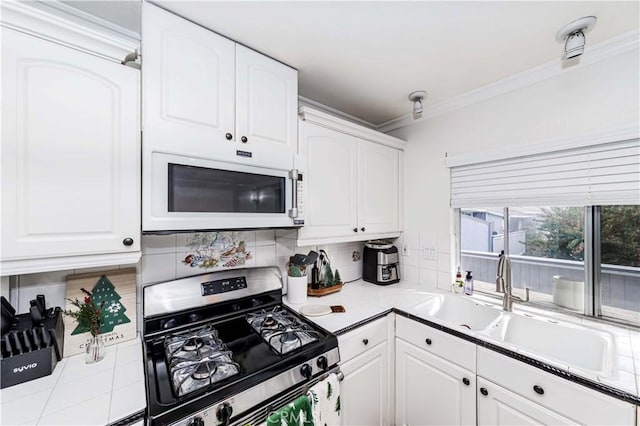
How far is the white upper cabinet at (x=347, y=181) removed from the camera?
1626 mm

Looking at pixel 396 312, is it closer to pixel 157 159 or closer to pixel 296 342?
pixel 296 342

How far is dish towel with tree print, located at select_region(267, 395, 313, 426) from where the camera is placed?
0.97m

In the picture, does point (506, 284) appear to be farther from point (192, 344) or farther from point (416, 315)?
point (192, 344)

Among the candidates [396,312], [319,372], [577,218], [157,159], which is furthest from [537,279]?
[157,159]

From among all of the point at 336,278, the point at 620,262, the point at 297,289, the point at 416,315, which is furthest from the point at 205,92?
the point at 620,262

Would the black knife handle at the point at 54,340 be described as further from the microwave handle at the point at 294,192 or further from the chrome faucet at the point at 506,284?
the chrome faucet at the point at 506,284

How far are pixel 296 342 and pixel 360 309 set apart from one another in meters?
0.57

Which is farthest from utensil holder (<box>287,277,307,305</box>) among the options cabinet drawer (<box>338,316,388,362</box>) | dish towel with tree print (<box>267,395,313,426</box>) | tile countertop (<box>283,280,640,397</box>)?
dish towel with tree print (<box>267,395,313,426</box>)

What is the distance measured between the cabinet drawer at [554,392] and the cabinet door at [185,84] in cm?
168

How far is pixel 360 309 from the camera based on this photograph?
1.62 meters

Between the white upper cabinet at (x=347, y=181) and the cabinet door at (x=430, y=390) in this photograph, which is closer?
the cabinet door at (x=430, y=390)

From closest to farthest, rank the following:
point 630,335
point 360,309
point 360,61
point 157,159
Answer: point 157,159 < point 630,335 < point 360,61 < point 360,309

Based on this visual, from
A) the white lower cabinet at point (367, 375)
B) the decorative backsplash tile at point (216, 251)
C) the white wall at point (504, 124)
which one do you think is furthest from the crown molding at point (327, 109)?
the white lower cabinet at point (367, 375)

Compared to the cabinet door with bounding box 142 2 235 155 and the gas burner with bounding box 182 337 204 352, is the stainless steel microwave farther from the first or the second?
the gas burner with bounding box 182 337 204 352
